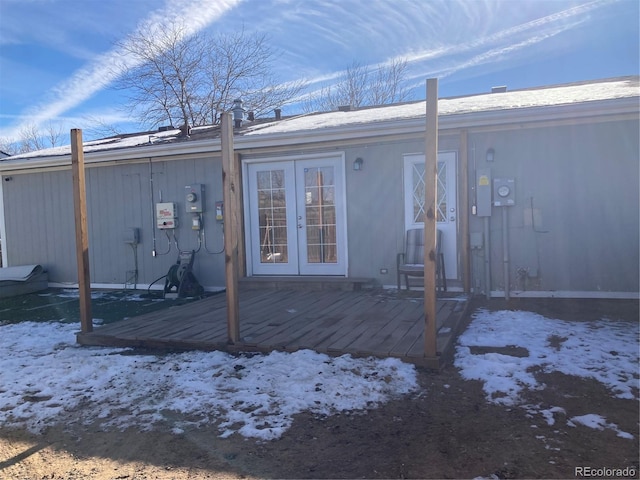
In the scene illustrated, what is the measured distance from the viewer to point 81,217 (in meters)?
4.50

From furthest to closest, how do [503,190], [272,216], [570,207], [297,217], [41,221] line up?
[41,221], [272,216], [297,217], [503,190], [570,207]

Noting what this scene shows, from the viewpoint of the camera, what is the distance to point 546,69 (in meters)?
9.56

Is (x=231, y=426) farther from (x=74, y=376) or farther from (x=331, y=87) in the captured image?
(x=331, y=87)

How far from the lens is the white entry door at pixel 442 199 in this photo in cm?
632

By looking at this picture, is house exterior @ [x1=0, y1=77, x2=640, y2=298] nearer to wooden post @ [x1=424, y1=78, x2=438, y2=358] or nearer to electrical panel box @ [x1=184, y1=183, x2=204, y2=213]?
electrical panel box @ [x1=184, y1=183, x2=204, y2=213]

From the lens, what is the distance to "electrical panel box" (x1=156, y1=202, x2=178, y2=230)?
24.9 ft

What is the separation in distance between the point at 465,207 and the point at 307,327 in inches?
113

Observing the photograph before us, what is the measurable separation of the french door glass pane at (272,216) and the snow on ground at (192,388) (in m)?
3.37

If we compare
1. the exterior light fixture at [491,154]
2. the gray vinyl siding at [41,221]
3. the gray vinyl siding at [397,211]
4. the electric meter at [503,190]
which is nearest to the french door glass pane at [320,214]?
the gray vinyl siding at [397,211]

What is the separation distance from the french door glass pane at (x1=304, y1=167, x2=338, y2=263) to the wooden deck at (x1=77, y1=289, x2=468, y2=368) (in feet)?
3.18

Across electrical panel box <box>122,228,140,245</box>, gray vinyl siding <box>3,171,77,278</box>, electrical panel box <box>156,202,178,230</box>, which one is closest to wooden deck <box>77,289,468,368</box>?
electrical panel box <box>156,202,178,230</box>

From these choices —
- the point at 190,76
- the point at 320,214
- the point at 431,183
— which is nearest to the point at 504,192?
the point at 320,214

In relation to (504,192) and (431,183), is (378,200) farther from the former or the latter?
(431,183)

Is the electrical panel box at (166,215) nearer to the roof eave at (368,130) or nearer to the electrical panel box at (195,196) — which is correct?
the electrical panel box at (195,196)
